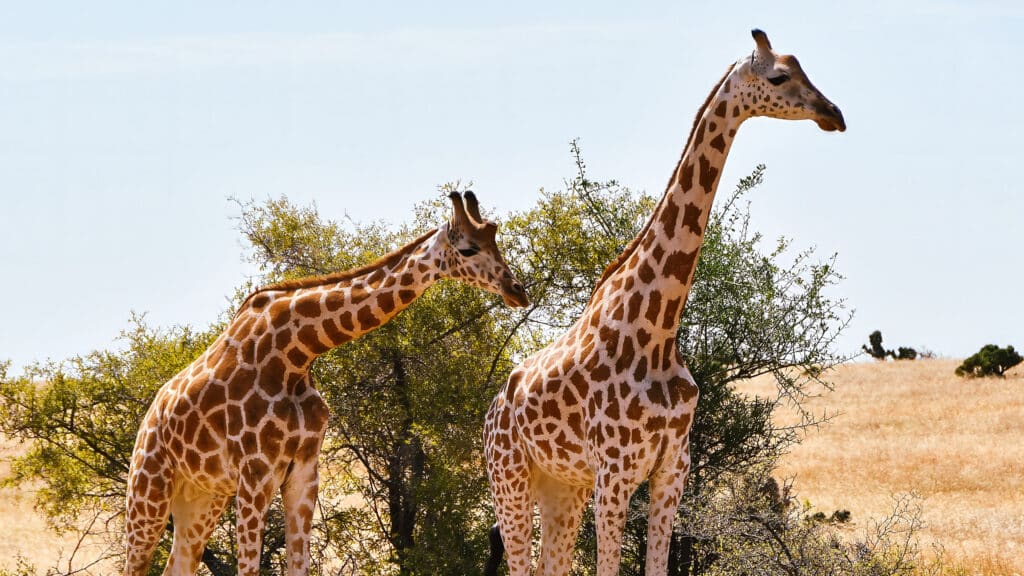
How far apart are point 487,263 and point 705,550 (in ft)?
21.8

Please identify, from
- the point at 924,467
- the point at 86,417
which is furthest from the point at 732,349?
the point at 924,467

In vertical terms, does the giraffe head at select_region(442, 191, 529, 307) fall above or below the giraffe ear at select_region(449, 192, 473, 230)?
below

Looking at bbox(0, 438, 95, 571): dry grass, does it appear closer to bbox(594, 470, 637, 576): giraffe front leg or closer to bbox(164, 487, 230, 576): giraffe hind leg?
bbox(164, 487, 230, 576): giraffe hind leg

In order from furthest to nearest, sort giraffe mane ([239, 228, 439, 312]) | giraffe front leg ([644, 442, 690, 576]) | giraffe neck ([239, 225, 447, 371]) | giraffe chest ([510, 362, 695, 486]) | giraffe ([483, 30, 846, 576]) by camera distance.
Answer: giraffe mane ([239, 228, 439, 312]) < giraffe neck ([239, 225, 447, 371]) < giraffe front leg ([644, 442, 690, 576]) < giraffe chest ([510, 362, 695, 486]) < giraffe ([483, 30, 846, 576])

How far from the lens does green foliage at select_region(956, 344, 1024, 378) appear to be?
39406 mm

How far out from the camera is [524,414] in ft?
30.5

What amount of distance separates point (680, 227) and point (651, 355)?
94 cm

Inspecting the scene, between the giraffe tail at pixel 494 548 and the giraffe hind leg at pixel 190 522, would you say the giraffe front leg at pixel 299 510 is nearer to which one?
the giraffe hind leg at pixel 190 522

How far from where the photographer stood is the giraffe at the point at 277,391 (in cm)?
857

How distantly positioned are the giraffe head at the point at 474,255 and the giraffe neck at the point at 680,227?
2.81 feet

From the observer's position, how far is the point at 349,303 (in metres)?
8.80

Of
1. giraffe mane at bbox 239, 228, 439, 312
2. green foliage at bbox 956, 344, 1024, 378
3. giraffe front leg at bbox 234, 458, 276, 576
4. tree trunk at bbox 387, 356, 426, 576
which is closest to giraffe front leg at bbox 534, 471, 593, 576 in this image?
giraffe mane at bbox 239, 228, 439, 312

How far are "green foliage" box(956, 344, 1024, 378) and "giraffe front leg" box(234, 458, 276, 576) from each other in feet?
115

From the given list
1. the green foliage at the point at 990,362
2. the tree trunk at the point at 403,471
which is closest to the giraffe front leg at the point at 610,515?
the tree trunk at the point at 403,471
